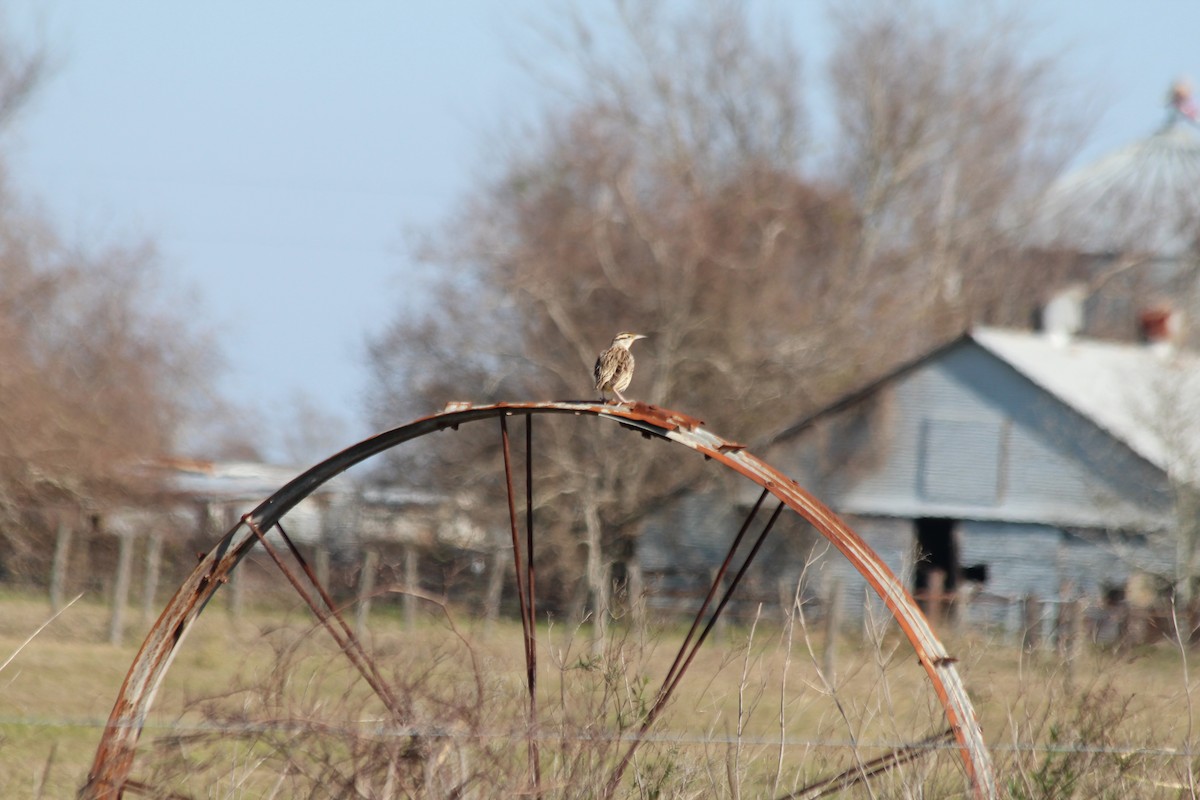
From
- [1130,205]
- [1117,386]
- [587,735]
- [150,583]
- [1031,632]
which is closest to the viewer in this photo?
[587,735]

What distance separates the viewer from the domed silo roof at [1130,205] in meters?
48.8

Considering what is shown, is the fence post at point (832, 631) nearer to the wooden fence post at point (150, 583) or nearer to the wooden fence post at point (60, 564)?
the wooden fence post at point (150, 583)

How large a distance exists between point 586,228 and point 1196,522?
12.8 m

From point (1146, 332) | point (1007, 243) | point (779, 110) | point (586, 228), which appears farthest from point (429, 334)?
point (1007, 243)

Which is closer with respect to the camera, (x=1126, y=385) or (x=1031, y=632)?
(x=1031, y=632)

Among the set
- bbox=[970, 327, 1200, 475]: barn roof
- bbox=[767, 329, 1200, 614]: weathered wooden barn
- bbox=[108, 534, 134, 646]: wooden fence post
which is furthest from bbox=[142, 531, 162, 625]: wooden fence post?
bbox=[970, 327, 1200, 475]: barn roof

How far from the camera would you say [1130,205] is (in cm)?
5125

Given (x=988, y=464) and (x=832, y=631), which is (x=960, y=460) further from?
(x=832, y=631)

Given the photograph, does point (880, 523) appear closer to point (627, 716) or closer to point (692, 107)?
point (692, 107)

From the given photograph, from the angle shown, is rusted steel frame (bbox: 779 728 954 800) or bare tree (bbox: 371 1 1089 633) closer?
rusted steel frame (bbox: 779 728 954 800)

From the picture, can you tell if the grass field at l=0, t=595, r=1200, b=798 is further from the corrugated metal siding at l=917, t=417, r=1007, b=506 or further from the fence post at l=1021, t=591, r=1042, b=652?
the corrugated metal siding at l=917, t=417, r=1007, b=506

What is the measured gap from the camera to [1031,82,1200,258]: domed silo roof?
48.8 meters

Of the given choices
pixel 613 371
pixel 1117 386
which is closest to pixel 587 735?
pixel 613 371

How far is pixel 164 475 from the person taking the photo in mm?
28969
